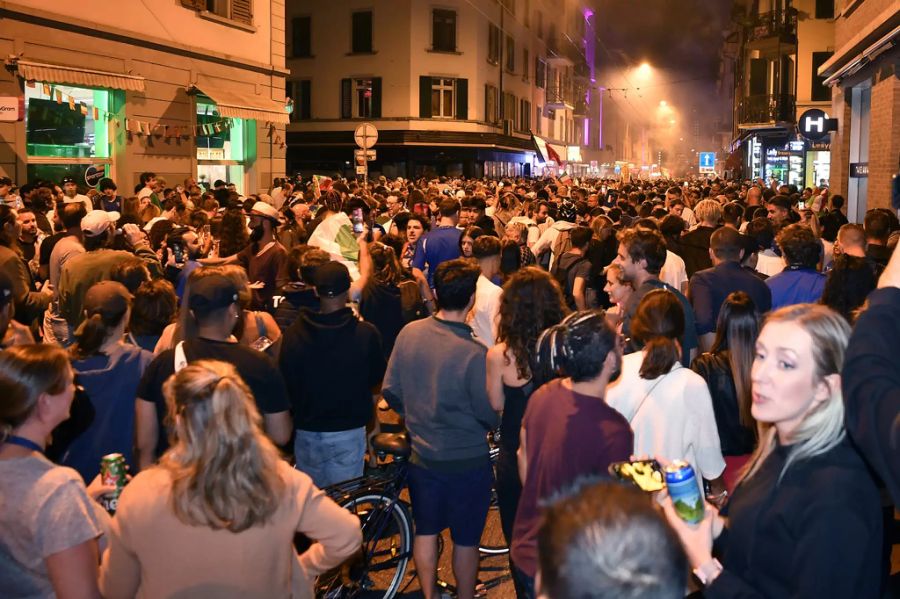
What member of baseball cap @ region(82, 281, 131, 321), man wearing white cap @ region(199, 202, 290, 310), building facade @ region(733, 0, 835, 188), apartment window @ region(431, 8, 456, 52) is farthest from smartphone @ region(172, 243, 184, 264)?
apartment window @ region(431, 8, 456, 52)

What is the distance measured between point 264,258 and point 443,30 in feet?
124

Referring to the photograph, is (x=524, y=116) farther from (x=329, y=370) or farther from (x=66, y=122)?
(x=329, y=370)

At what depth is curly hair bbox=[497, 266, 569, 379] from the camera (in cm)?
497

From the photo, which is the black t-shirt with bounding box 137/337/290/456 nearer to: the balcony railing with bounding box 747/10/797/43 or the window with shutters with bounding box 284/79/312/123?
the window with shutters with bounding box 284/79/312/123

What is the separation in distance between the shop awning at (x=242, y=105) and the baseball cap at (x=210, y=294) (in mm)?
19987

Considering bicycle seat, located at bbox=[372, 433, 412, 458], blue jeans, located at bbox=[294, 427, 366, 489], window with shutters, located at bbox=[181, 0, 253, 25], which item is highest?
window with shutters, located at bbox=[181, 0, 253, 25]

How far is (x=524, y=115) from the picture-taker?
58344mm

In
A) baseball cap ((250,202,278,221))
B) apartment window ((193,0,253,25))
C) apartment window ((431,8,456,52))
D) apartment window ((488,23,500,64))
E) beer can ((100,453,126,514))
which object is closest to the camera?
beer can ((100,453,126,514))

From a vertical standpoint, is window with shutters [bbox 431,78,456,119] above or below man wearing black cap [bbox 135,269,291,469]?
above

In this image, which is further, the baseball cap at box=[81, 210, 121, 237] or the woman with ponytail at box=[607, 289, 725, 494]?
the baseball cap at box=[81, 210, 121, 237]


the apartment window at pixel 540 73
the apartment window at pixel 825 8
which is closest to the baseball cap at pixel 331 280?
the apartment window at pixel 825 8

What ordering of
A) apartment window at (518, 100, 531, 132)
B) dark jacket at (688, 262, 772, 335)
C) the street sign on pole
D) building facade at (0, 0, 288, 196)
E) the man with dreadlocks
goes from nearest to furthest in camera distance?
the man with dreadlocks < dark jacket at (688, 262, 772, 335) < building facade at (0, 0, 288, 196) < the street sign on pole < apartment window at (518, 100, 531, 132)

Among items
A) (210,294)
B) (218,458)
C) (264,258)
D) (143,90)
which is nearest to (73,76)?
(143,90)

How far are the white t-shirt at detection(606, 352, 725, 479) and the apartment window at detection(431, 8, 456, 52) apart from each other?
4144 centimetres
